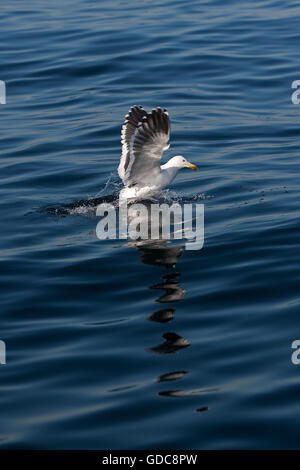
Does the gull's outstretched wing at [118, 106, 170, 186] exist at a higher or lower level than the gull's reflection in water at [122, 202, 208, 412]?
higher

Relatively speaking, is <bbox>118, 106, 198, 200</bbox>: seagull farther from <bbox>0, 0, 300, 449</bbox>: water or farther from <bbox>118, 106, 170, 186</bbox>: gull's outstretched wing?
<bbox>0, 0, 300, 449</bbox>: water

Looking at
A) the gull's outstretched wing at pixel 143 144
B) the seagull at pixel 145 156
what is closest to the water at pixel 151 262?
the seagull at pixel 145 156

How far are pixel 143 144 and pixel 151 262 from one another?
2045 millimetres

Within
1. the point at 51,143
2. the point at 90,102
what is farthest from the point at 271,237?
the point at 90,102

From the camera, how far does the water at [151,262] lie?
23.4 ft

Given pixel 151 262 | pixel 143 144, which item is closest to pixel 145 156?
pixel 143 144

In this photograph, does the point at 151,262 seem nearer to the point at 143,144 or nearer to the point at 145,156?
the point at 143,144

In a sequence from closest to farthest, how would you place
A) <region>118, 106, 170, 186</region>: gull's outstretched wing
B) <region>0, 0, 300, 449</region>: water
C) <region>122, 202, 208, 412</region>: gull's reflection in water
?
<region>0, 0, 300, 449</region>: water, <region>122, 202, 208, 412</region>: gull's reflection in water, <region>118, 106, 170, 186</region>: gull's outstretched wing

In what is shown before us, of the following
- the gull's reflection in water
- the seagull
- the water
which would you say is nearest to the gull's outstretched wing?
the seagull

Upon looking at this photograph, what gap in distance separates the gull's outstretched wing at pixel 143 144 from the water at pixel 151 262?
685 millimetres

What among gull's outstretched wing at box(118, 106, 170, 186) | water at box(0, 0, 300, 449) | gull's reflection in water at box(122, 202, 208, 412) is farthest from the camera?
gull's outstretched wing at box(118, 106, 170, 186)

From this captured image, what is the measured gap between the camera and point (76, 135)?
16.1 m

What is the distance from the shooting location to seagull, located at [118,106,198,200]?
11.6 meters
